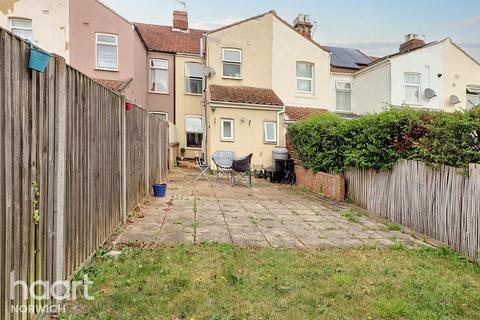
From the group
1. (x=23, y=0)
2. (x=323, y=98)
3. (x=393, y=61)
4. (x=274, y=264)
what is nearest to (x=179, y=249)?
(x=274, y=264)

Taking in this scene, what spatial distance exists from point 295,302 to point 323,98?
658 inches

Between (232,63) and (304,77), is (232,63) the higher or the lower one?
the higher one

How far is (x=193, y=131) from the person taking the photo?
2077 cm

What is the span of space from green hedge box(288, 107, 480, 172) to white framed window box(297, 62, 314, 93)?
753 centimetres

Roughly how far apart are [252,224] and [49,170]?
14.1 ft

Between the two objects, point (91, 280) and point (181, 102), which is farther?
point (181, 102)

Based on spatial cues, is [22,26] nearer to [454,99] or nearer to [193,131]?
[193,131]

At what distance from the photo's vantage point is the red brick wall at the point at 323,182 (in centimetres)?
952

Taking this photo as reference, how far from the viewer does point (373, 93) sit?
19484 mm

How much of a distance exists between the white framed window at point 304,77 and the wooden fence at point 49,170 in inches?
582

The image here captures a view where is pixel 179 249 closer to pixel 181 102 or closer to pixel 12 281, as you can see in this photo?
pixel 12 281

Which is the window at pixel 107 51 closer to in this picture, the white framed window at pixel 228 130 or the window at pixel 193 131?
the white framed window at pixel 228 130

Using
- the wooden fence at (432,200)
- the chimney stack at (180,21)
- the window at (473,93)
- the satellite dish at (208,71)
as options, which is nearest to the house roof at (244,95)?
the satellite dish at (208,71)

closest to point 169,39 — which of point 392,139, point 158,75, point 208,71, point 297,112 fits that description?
point 158,75
